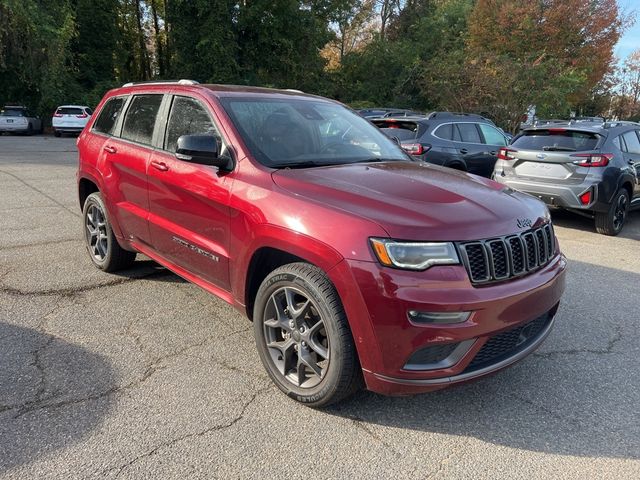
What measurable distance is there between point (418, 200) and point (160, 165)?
207 centimetres

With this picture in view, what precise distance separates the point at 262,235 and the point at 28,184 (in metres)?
8.76

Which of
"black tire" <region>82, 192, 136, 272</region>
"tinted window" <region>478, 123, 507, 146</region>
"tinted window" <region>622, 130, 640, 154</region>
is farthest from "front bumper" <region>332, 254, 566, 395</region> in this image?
"tinted window" <region>478, 123, 507, 146</region>

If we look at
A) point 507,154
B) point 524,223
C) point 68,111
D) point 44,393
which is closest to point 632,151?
point 507,154

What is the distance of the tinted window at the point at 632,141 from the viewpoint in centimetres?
791

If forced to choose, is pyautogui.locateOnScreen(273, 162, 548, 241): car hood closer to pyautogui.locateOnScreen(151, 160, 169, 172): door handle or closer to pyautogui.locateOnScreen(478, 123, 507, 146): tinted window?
pyautogui.locateOnScreen(151, 160, 169, 172): door handle

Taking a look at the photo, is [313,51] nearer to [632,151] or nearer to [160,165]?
[632,151]

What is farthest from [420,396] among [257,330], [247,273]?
[247,273]

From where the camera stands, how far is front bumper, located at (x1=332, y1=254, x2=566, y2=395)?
2.42 m

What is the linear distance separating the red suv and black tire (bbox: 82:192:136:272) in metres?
0.65

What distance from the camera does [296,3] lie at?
29516mm

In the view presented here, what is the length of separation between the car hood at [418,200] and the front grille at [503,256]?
46mm

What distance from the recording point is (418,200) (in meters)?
2.79

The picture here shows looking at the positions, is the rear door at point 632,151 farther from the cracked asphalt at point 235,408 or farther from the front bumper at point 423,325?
the front bumper at point 423,325

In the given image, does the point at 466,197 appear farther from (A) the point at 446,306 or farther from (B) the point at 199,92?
(B) the point at 199,92
